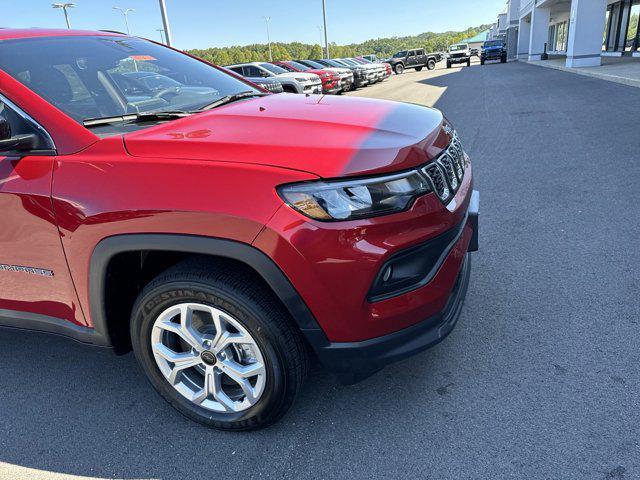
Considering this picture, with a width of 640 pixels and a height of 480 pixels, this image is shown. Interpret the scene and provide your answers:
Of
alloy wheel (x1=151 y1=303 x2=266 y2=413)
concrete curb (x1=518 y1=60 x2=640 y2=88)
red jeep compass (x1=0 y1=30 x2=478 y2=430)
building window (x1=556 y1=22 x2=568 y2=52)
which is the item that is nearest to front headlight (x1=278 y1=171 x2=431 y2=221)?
red jeep compass (x1=0 y1=30 x2=478 y2=430)

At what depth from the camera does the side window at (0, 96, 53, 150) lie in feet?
6.68

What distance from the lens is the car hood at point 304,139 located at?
70.7 inches

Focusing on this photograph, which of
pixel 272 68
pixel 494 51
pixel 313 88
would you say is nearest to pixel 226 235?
pixel 313 88

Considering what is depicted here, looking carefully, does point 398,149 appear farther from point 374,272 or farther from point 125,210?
point 125,210

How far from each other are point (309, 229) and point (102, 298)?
3.42 ft

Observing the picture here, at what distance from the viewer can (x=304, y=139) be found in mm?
1914

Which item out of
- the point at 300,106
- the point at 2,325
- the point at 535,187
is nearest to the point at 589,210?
the point at 535,187

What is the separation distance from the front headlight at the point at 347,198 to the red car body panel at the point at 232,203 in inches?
1.2

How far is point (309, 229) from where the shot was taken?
171cm

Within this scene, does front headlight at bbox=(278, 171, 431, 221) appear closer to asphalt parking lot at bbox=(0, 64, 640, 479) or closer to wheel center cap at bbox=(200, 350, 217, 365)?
wheel center cap at bbox=(200, 350, 217, 365)

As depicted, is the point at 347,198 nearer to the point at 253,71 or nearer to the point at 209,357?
the point at 209,357

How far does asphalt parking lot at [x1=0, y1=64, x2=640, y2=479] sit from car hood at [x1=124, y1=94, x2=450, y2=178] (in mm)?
1169

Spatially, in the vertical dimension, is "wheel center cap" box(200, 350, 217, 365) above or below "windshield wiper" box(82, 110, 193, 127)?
below

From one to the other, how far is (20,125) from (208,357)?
1.34 metres
